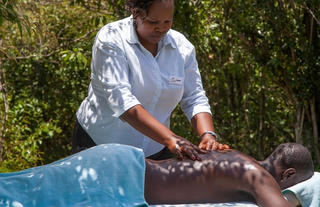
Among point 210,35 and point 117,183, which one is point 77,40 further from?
point 117,183

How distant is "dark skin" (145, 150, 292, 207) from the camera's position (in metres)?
2.66

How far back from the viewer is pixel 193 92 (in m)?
3.13

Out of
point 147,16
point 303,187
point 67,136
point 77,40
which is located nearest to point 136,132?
point 147,16

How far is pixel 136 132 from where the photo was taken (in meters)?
2.97

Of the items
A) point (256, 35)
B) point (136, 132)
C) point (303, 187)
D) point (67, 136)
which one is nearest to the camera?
point (303, 187)

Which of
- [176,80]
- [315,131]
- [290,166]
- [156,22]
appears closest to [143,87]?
[176,80]

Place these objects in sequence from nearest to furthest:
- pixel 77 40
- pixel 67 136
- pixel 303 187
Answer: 1. pixel 303 187
2. pixel 77 40
3. pixel 67 136

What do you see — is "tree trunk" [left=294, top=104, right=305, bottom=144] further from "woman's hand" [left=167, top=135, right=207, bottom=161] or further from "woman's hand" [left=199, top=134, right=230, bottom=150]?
"woman's hand" [left=167, top=135, right=207, bottom=161]

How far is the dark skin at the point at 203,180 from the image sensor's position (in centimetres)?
266

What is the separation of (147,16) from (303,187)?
103cm

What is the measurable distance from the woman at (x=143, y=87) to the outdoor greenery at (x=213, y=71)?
2.56 metres

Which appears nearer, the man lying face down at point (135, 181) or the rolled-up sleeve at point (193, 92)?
the man lying face down at point (135, 181)

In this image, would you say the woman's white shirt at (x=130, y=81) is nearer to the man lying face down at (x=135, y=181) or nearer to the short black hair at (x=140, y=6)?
the short black hair at (x=140, y=6)

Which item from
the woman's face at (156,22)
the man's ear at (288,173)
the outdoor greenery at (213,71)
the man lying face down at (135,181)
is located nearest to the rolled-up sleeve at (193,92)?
the woman's face at (156,22)
